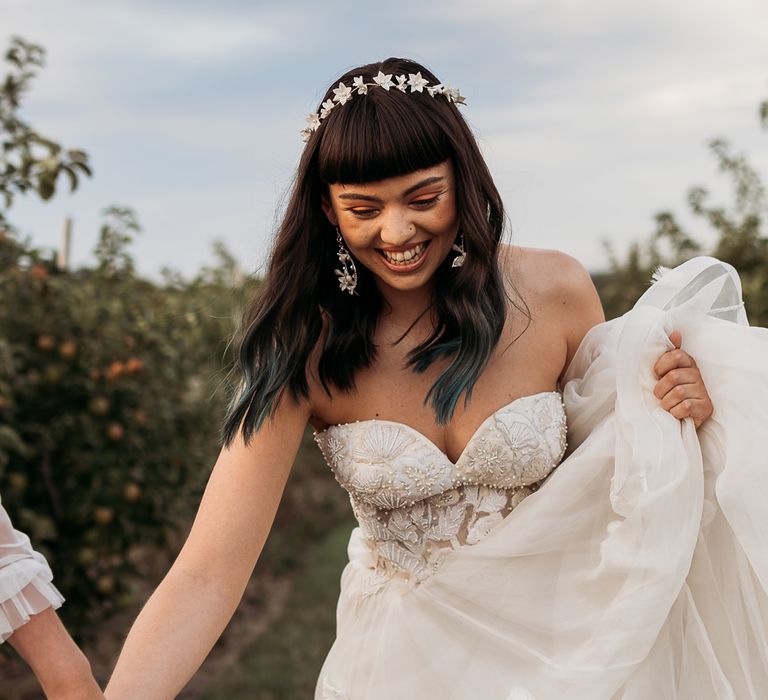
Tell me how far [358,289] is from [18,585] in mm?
1109

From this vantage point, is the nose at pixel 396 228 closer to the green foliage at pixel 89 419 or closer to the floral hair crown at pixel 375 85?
the floral hair crown at pixel 375 85

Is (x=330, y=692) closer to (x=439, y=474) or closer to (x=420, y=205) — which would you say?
(x=439, y=474)

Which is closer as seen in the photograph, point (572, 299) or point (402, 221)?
point (402, 221)

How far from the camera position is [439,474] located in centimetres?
245

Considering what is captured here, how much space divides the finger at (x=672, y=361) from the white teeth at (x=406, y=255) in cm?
56

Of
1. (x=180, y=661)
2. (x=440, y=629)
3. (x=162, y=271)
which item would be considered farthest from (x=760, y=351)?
(x=162, y=271)

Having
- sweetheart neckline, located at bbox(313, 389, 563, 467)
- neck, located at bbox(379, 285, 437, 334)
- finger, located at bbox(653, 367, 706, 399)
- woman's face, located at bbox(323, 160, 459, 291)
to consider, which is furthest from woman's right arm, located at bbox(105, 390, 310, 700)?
finger, located at bbox(653, 367, 706, 399)

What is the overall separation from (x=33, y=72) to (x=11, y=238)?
0.63 meters

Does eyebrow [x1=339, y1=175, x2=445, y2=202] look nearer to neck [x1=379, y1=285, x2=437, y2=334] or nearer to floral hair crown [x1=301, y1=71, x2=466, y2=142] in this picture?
floral hair crown [x1=301, y1=71, x2=466, y2=142]

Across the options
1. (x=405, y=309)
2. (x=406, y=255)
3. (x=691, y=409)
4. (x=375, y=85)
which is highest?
(x=375, y=85)

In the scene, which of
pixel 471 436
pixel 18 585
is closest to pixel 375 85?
pixel 471 436

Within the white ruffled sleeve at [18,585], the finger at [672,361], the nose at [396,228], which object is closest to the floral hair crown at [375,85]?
the nose at [396,228]

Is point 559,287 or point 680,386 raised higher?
point 559,287

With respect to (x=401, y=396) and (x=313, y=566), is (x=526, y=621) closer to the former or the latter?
(x=401, y=396)
